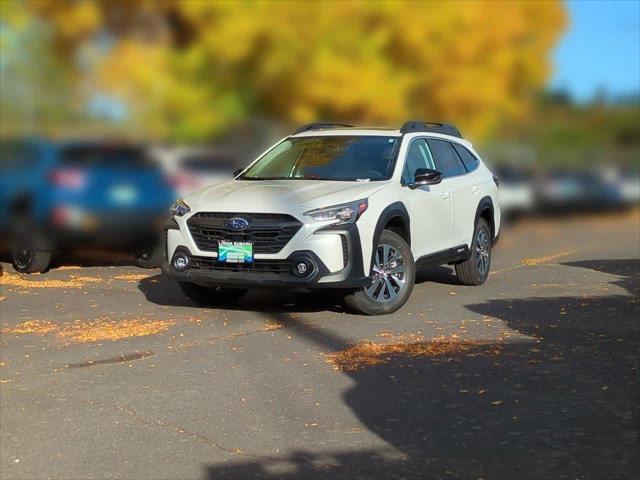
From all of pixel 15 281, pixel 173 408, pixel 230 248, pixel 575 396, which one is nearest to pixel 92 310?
pixel 230 248

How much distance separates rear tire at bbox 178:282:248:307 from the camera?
10.1 meters

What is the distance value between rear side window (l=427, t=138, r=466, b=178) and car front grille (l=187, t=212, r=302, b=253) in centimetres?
253

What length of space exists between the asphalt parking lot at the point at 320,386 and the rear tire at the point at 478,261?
0.39 meters

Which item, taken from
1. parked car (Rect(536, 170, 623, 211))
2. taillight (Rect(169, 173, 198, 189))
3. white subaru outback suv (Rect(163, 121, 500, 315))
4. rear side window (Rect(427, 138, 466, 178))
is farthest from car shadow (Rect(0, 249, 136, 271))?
parked car (Rect(536, 170, 623, 211))

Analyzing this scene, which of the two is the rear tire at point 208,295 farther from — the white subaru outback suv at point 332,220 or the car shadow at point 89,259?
the car shadow at point 89,259

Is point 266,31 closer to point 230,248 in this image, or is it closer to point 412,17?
point 412,17

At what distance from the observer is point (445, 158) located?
1128 cm

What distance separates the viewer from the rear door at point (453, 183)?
10961 millimetres

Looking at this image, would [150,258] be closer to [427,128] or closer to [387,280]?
[427,128]

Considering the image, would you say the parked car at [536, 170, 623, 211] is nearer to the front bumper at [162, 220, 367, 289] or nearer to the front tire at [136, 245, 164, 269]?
the front tire at [136, 245, 164, 269]

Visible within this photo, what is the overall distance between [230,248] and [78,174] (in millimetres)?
4342

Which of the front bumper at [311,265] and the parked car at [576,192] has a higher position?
the parked car at [576,192]

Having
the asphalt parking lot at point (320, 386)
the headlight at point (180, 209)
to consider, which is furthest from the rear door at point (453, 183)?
the headlight at point (180, 209)

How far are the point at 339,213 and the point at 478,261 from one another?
3.18 meters
